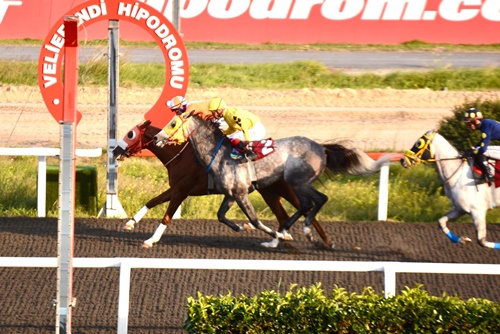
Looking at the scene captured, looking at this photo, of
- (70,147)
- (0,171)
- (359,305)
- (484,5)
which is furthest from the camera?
(484,5)

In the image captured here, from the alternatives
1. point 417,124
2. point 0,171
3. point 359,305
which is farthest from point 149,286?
point 417,124

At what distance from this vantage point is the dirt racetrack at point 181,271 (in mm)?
7699

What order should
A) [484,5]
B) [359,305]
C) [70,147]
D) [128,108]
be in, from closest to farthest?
1. [70,147]
2. [359,305]
3. [128,108]
4. [484,5]

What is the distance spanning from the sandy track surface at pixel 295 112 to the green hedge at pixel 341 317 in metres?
9.06

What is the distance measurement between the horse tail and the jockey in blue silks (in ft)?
2.76

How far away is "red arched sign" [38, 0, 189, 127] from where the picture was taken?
1104cm

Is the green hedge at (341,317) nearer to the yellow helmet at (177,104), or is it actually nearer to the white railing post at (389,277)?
the white railing post at (389,277)

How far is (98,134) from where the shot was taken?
16062 mm

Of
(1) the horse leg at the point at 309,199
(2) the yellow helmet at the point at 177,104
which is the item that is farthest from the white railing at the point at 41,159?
(1) the horse leg at the point at 309,199

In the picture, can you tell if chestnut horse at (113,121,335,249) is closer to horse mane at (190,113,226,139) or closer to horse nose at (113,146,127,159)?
horse nose at (113,146,127,159)

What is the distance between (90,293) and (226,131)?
7.86ft

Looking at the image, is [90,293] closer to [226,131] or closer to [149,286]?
[149,286]

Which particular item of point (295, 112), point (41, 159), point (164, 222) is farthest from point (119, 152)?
point (295, 112)

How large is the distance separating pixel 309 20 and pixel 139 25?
34.2 ft
